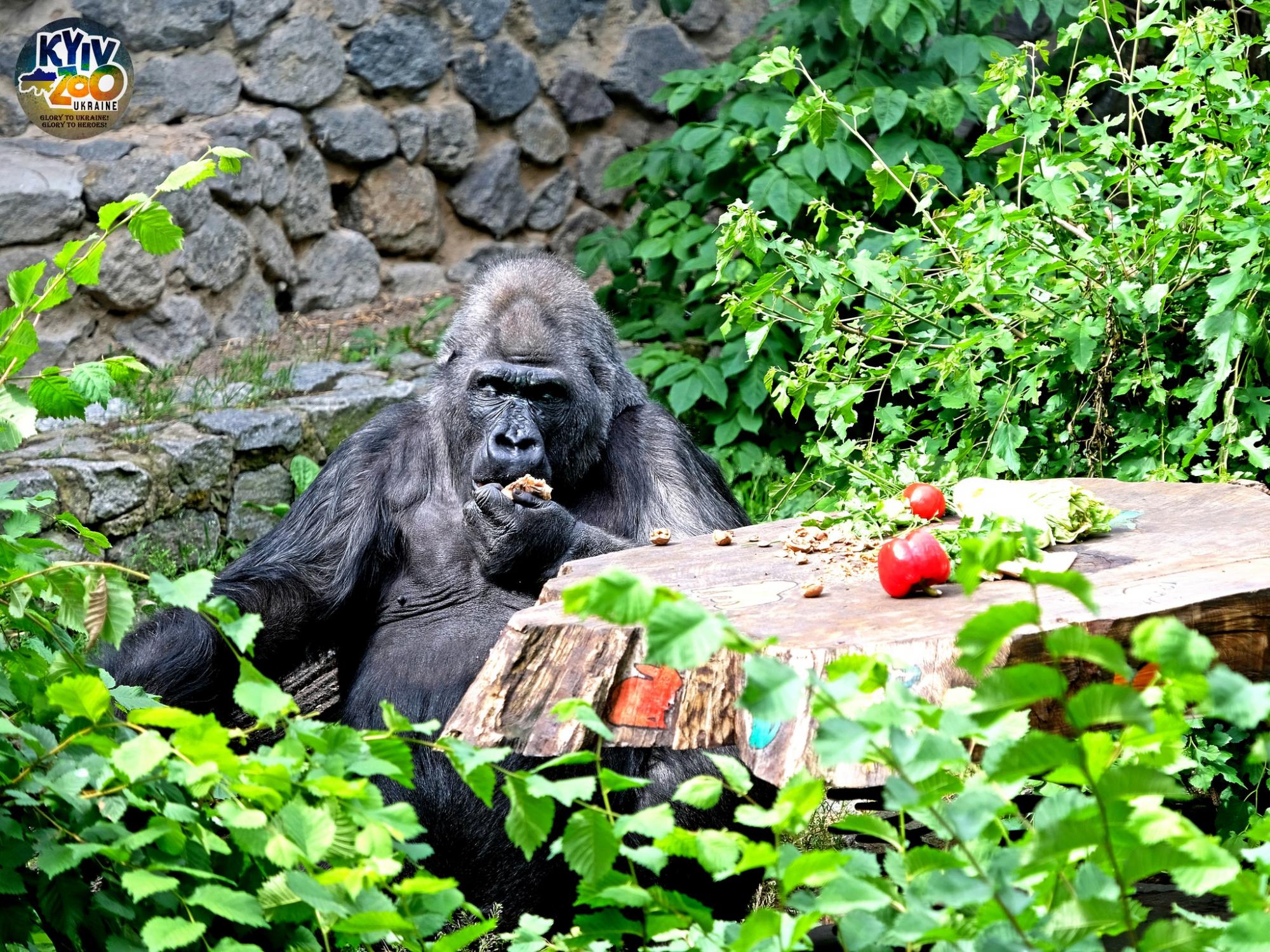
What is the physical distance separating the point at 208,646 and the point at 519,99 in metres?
3.96

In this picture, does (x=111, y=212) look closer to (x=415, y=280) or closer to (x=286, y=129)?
(x=286, y=129)

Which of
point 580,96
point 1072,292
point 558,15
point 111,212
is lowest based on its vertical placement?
→ point 1072,292

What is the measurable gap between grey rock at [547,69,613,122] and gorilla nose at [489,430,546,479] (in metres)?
3.76

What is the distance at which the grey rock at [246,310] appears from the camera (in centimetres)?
589

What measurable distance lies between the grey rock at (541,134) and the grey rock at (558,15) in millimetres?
308

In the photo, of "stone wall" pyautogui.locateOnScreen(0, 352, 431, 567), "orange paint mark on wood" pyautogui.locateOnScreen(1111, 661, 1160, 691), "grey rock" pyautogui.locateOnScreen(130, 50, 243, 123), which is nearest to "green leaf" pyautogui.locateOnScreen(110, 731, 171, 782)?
"orange paint mark on wood" pyautogui.locateOnScreen(1111, 661, 1160, 691)

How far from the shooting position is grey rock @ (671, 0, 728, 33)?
696 cm

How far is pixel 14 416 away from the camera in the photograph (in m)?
2.16

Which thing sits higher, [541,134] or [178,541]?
[541,134]

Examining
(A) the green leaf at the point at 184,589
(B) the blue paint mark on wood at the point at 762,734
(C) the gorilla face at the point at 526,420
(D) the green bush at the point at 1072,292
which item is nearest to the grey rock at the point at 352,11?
(D) the green bush at the point at 1072,292

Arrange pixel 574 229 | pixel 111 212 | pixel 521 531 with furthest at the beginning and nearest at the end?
1. pixel 574 229
2. pixel 521 531
3. pixel 111 212

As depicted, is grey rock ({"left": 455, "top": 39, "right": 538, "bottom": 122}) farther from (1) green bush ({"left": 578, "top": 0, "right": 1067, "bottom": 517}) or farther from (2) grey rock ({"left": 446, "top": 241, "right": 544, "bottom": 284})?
(1) green bush ({"left": 578, "top": 0, "right": 1067, "bottom": 517})

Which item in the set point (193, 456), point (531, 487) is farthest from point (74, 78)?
point (531, 487)

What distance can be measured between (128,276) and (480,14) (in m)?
2.08
